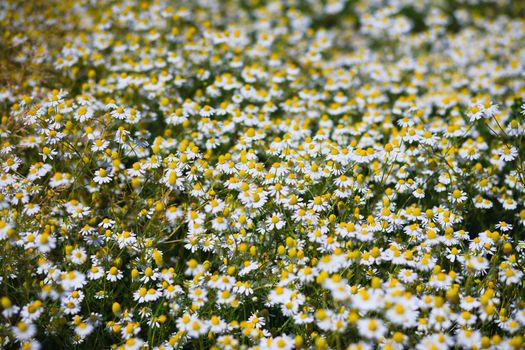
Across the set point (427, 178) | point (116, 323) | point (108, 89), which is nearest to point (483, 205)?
point (427, 178)

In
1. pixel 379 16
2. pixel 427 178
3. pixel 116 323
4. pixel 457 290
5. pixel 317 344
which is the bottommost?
pixel 116 323

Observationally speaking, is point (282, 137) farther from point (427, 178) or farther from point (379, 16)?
point (379, 16)

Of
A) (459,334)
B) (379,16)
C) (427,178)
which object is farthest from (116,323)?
(379,16)

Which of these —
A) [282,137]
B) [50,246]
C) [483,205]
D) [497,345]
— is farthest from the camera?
[282,137]

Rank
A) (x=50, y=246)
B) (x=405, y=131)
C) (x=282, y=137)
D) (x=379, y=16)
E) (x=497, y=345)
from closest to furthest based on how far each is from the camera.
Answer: (x=497, y=345) < (x=50, y=246) < (x=405, y=131) < (x=282, y=137) < (x=379, y=16)

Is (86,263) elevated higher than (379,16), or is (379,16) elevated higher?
(379,16)

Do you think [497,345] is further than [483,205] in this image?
No

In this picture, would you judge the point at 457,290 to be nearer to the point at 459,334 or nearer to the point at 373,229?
the point at 459,334
